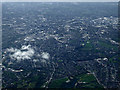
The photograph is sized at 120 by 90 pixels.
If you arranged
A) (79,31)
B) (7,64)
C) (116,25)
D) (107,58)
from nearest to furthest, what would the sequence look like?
(7,64)
(107,58)
(79,31)
(116,25)

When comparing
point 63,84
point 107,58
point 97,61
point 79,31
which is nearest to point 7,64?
point 63,84

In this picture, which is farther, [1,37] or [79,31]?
[79,31]

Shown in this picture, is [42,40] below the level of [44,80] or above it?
above

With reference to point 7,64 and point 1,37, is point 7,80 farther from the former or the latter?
point 1,37

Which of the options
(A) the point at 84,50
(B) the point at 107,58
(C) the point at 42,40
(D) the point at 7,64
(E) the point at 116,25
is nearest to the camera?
(D) the point at 7,64

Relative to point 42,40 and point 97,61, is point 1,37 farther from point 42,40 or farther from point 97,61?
point 97,61

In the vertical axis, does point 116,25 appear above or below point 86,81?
above

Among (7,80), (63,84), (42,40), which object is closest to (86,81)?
(63,84)

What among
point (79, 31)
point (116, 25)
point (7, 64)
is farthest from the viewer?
point (116, 25)

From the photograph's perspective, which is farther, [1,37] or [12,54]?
[1,37]

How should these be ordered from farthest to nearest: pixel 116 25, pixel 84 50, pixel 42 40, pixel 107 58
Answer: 1. pixel 116 25
2. pixel 42 40
3. pixel 84 50
4. pixel 107 58
